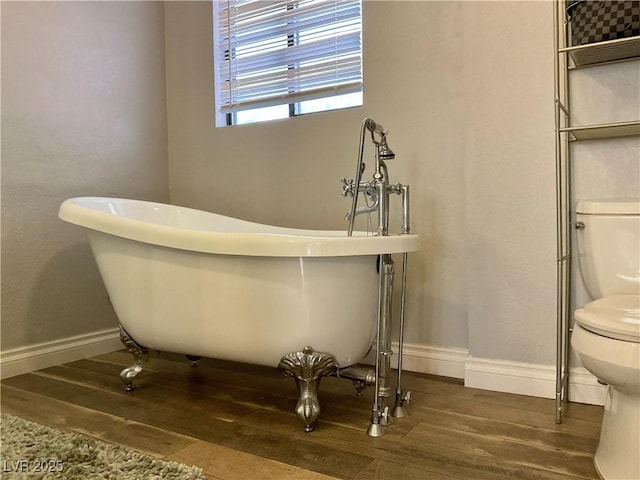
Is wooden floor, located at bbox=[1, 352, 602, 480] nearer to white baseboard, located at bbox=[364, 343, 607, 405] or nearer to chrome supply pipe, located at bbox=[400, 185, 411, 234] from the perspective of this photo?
white baseboard, located at bbox=[364, 343, 607, 405]

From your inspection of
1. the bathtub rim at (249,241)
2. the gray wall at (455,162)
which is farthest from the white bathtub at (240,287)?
the gray wall at (455,162)

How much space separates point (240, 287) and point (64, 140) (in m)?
1.43

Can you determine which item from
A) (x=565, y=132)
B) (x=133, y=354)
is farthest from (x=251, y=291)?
(x=565, y=132)

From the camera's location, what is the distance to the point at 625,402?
124 cm

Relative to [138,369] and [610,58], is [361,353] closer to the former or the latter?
[138,369]

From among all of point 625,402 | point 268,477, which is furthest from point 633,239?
point 268,477

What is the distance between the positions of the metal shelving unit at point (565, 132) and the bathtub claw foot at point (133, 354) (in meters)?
1.49

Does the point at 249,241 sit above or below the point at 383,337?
above

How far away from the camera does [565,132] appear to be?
178cm

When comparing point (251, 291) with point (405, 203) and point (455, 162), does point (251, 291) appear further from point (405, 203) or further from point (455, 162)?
point (455, 162)

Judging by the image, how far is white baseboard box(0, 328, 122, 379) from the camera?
2.24 meters

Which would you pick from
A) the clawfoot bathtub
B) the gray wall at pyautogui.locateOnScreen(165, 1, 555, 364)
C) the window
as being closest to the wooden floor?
the clawfoot bathtub

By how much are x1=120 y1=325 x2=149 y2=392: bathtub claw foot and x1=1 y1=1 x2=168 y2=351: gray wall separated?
0.64m

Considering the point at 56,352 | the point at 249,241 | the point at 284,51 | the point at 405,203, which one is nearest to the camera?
the point at 249,241
